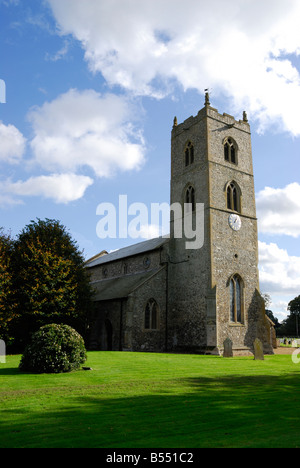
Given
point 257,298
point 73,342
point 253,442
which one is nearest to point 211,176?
point 257,298

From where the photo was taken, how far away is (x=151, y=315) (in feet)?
90.5

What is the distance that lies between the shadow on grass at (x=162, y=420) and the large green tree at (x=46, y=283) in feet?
47.8

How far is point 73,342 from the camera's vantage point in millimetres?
13523

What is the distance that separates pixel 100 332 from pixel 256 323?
12928mm

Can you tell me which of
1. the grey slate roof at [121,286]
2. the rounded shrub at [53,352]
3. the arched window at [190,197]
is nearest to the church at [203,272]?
the arched window at [190,197]

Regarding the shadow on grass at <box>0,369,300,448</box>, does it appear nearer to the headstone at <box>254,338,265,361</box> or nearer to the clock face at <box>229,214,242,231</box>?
the headstone at <box>254,338,265,361</box>

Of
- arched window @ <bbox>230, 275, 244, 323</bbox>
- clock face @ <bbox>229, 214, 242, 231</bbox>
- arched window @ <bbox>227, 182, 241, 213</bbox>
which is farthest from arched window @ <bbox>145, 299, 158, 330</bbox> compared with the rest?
arched window @ <bbox>227, 182, 241, 213</bbox>

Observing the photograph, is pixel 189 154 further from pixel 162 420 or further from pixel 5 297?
pixel 162 420

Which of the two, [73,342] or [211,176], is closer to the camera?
[73,342]

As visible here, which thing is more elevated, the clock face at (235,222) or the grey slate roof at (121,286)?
the clock face at (235,222)

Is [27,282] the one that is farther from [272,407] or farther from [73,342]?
[272,407]

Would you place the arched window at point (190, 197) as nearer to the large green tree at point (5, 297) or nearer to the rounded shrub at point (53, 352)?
the large green tree at point (5, 297)

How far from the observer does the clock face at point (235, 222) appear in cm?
2877

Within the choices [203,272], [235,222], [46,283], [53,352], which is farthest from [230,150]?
[53,352]
